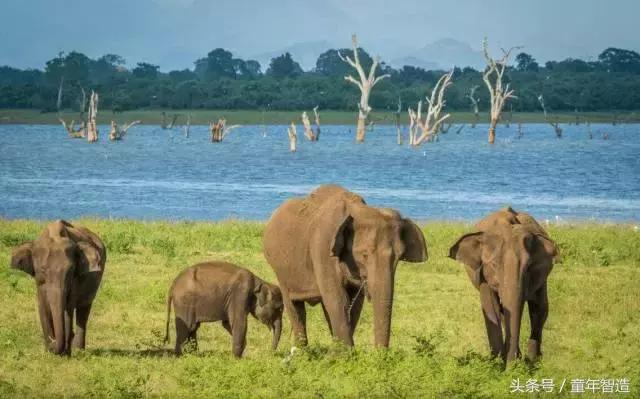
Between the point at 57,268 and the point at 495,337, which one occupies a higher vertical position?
the point at 57,268

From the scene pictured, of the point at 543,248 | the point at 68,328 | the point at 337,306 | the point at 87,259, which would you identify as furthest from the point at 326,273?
the point at 68,328

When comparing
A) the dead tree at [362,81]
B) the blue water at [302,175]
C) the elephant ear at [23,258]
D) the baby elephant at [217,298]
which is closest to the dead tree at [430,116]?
the blue water at [302,175]

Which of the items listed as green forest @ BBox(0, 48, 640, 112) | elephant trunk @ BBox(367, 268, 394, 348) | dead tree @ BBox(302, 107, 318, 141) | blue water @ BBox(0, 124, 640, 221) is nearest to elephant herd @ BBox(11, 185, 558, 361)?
elephant trunk @ BBox(367, 268, 394, 348)

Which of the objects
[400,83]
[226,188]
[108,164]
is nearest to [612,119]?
[400,83]

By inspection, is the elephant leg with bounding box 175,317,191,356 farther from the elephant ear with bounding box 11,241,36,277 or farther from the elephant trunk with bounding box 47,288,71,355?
the elephant ear with bounding box 11,241,36,277

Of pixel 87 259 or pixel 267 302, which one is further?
pixel 267 302

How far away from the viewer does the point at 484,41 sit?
3772 inches

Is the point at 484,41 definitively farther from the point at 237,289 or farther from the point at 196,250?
the point at 237,289

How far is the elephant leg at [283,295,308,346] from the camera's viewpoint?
595 inches

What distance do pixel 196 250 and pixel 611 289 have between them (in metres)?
8.16

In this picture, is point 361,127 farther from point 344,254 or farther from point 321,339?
point 344,254

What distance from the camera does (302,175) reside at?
75.1 metres

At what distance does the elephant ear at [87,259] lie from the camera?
14578 mm

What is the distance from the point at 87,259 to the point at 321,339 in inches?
146
